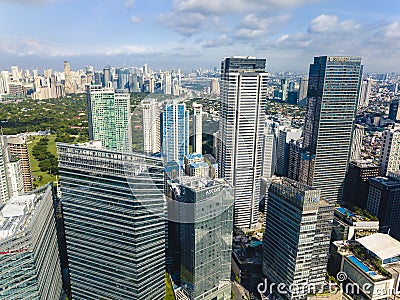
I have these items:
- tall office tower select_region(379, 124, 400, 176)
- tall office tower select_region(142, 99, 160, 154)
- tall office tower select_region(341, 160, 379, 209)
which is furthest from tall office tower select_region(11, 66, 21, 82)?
tall office tower select_region(142, 99, 160, 154)

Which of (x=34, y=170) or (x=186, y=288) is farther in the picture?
(x=34, y=170)

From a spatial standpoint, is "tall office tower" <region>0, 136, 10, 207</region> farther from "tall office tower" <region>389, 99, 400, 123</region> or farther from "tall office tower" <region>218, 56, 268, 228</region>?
"tall office tower" <region>389, 99, 400, 123</region>

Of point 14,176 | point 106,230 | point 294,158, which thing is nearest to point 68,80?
point 14,176

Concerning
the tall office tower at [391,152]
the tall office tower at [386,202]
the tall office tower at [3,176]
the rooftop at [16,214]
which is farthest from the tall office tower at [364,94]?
the rooftop at [16,214]

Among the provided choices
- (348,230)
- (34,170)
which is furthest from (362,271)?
(34,170)

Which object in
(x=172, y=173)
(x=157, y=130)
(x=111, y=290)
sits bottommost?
(x=111, y=290)

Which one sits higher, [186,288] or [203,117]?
[203,117]

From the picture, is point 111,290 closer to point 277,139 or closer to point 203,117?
point 203,117
